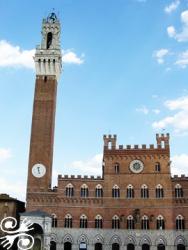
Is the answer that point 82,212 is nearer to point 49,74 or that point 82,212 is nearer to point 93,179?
point 93,179

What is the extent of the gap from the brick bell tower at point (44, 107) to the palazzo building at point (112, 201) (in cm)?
14

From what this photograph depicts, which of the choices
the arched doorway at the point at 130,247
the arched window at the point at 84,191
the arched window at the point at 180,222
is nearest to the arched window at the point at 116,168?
the arched window at the point at 84,191

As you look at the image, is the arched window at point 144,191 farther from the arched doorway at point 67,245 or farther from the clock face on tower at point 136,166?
the arched doorway at point 67,245

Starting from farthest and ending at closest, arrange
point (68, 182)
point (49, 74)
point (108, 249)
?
point (49, 74), point (68, 182), point (108, 249)

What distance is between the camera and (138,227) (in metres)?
48.8

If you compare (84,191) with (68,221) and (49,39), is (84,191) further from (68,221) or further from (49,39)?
(49,39)

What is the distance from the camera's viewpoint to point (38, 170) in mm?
51594

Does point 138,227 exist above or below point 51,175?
below

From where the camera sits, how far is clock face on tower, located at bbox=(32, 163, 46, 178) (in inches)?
2025

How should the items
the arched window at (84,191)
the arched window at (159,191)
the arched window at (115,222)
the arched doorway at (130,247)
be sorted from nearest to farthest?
the arched doorway at (130,247)
the arched window at (115,222)
the arched window at (159,191)
the arched window at (84,191)

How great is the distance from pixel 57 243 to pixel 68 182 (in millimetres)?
8247

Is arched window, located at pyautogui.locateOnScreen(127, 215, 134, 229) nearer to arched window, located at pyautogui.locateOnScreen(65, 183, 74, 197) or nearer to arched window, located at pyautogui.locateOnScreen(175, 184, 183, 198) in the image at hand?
arched window, located at pyautogui.locateOnScreen(175, 184, 183, 198)

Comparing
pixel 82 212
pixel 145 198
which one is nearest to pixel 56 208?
pixel 82 212

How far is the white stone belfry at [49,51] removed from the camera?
56.9 metres
